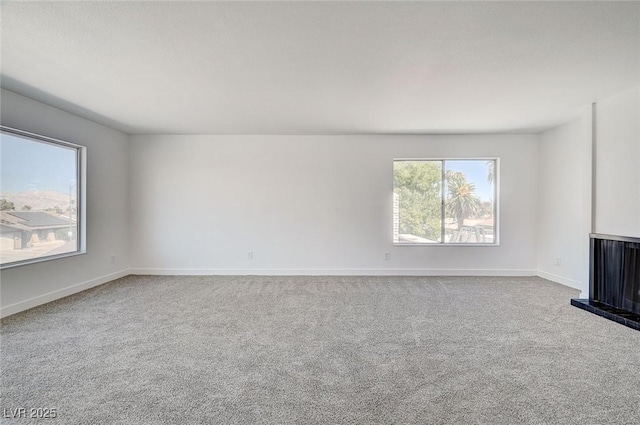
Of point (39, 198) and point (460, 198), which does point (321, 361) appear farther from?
point (460, 198)

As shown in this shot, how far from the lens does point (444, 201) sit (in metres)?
5.19

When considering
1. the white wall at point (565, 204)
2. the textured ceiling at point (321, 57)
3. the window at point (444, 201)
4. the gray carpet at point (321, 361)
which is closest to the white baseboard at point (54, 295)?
the gray carpet at point (321, 361)

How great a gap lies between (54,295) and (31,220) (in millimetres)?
997

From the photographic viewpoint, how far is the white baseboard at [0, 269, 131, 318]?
3.22m

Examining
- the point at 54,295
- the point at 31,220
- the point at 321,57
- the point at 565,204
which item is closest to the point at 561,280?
the point at 565,204

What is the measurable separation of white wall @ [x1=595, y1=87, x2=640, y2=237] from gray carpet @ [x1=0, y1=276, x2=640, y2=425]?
1125 millimetres

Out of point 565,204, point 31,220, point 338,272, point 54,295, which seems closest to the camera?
point 31,220

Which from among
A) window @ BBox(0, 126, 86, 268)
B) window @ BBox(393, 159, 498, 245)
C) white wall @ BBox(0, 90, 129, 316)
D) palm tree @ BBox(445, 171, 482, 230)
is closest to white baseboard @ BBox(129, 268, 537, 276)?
window @ BBox(393, 159, 498, 245)

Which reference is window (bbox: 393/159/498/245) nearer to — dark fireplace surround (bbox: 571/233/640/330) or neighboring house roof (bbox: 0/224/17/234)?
dark fireplace surround (bbox: 571/233/640/330)

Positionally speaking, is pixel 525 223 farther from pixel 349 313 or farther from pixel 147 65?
pixel 147 65

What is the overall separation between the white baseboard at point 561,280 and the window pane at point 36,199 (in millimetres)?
7115

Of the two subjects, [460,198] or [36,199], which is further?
[460,198]

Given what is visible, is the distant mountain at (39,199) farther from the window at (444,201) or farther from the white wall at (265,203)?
the window at (444,201)

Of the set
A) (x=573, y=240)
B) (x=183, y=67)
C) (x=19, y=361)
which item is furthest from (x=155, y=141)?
(x=573, y=240)
